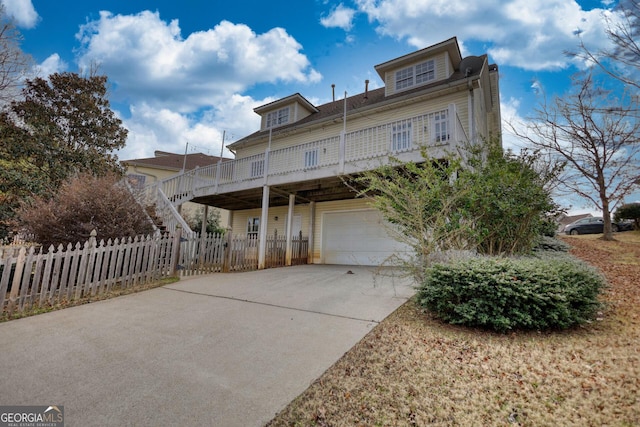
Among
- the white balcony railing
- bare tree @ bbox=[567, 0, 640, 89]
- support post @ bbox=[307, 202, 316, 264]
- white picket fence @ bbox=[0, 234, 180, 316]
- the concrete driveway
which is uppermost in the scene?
bare tree @ bbox=[567, 0, 640, 89]

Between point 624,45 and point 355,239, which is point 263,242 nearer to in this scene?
point 355,239

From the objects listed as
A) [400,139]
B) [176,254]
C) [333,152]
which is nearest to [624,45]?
[400,139]

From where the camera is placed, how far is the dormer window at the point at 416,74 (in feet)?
37.4

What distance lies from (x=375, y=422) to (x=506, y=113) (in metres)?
14.9

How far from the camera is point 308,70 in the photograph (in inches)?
519

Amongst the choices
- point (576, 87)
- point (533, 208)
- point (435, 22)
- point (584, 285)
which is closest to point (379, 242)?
point (533, 208)

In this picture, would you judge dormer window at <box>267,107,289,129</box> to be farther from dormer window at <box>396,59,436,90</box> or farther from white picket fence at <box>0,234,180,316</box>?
white picket fence at <box>0,234,180,316</box>

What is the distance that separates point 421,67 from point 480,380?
12.3m

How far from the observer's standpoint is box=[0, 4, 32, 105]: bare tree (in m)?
9.26

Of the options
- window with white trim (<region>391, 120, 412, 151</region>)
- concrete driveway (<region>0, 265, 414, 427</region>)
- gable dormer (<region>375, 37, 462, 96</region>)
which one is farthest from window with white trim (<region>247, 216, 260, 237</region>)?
concrete driveway (<region>0, 265, 414, 427</region>)

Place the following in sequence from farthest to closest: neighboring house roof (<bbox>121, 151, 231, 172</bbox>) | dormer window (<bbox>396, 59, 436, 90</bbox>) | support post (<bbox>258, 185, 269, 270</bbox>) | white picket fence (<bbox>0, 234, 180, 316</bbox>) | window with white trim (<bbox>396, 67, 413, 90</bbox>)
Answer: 1. neighboring house roof (<bbox>121, 151, 231, 172</bbox>)
2. window with white trim (<bbox>396, 67, 413, 90</bbox>)
3. dormer window (<bbox>396, 59, 436, 90</bbox>)
4. support post (<bbox>258, 185, 269, 270</bbox>)
5. white picket fence (<bbox>0, 234, 180, 316</bbox>)

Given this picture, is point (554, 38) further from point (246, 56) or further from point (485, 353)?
point (246, 56)

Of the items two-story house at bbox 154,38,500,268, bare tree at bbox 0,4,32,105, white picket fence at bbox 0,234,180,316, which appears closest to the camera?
white picket fence at bbox 0,234,180,316

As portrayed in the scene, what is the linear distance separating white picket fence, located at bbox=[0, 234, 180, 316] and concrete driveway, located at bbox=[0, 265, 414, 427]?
0.56 metres
